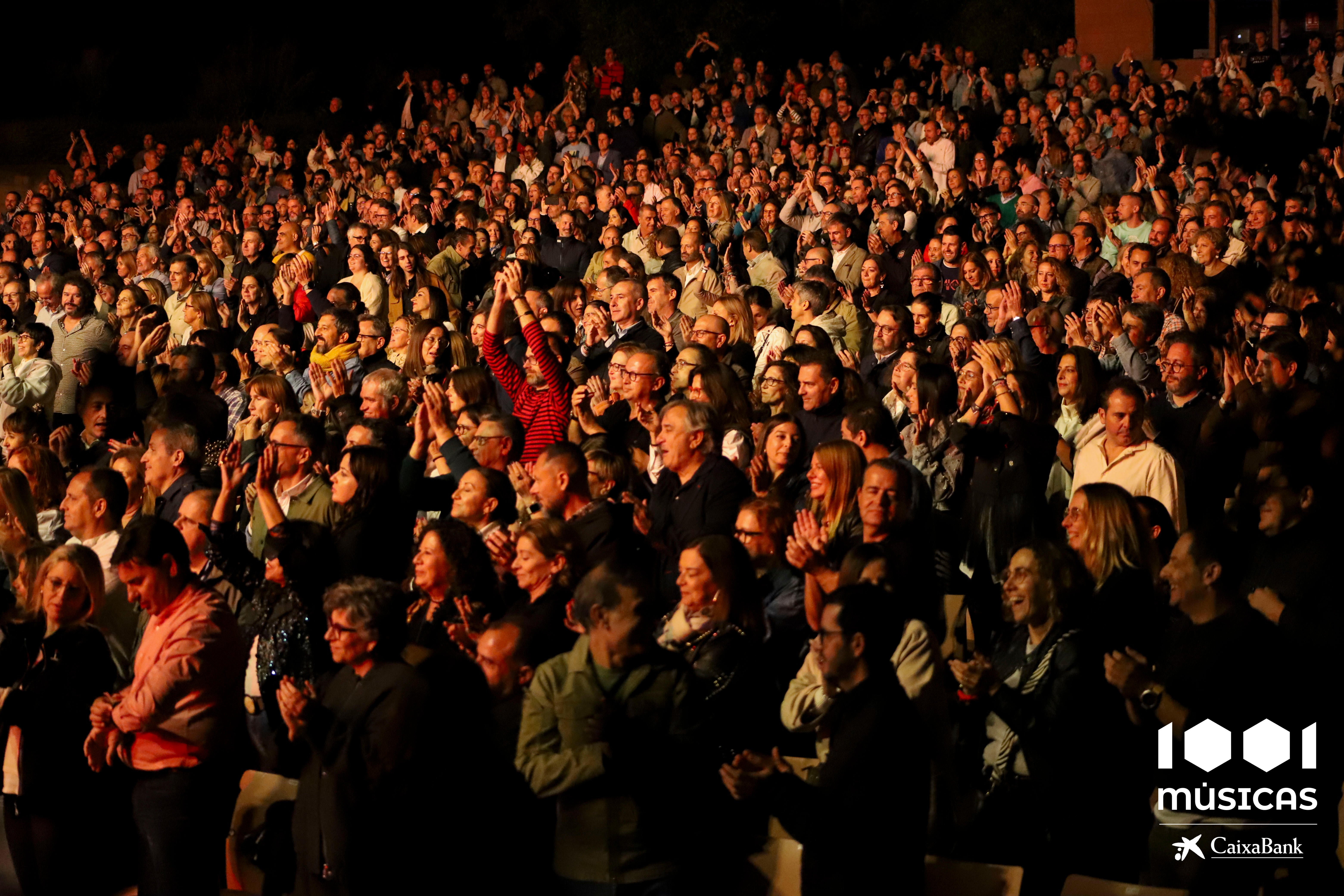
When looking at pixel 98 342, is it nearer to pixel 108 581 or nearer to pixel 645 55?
pixel 108 581

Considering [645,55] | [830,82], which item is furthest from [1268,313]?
[645,55]

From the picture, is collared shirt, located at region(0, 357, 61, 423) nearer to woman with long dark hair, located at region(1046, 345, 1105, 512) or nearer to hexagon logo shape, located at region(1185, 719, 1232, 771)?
woman with long dark hair, located at region(1046, 345, 1105, 512)

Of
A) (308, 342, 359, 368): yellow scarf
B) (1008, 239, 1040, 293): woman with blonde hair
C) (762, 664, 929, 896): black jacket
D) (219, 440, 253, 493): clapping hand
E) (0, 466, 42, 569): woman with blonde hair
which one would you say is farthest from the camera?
(1008, 239, 1040, 293): woman with blonde hair

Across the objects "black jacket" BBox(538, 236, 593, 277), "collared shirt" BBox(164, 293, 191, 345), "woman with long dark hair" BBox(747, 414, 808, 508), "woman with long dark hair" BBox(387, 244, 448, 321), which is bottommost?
"woman with long dark hair" BBox(747, 414, 808, 508)

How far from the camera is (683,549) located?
5.37 metres

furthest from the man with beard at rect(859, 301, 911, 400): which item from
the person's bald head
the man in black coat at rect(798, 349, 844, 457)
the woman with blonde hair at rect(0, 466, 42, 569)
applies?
the woman with blonde hair at rect(0, 466, 42, 569)

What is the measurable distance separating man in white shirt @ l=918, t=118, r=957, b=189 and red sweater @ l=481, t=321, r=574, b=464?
7.77 metres

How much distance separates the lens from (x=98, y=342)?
9625 mm

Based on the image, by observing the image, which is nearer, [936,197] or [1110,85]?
[936,197]

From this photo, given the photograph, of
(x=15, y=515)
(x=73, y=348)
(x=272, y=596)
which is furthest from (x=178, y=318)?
(x=272, y=596)

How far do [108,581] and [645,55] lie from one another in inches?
805

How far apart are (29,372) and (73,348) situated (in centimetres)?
68

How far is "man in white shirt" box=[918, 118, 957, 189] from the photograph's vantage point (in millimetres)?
14656

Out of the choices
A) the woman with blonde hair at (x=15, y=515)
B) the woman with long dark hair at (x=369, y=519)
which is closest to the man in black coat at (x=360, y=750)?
the woman with long dark hair at (x=369, y=519)
